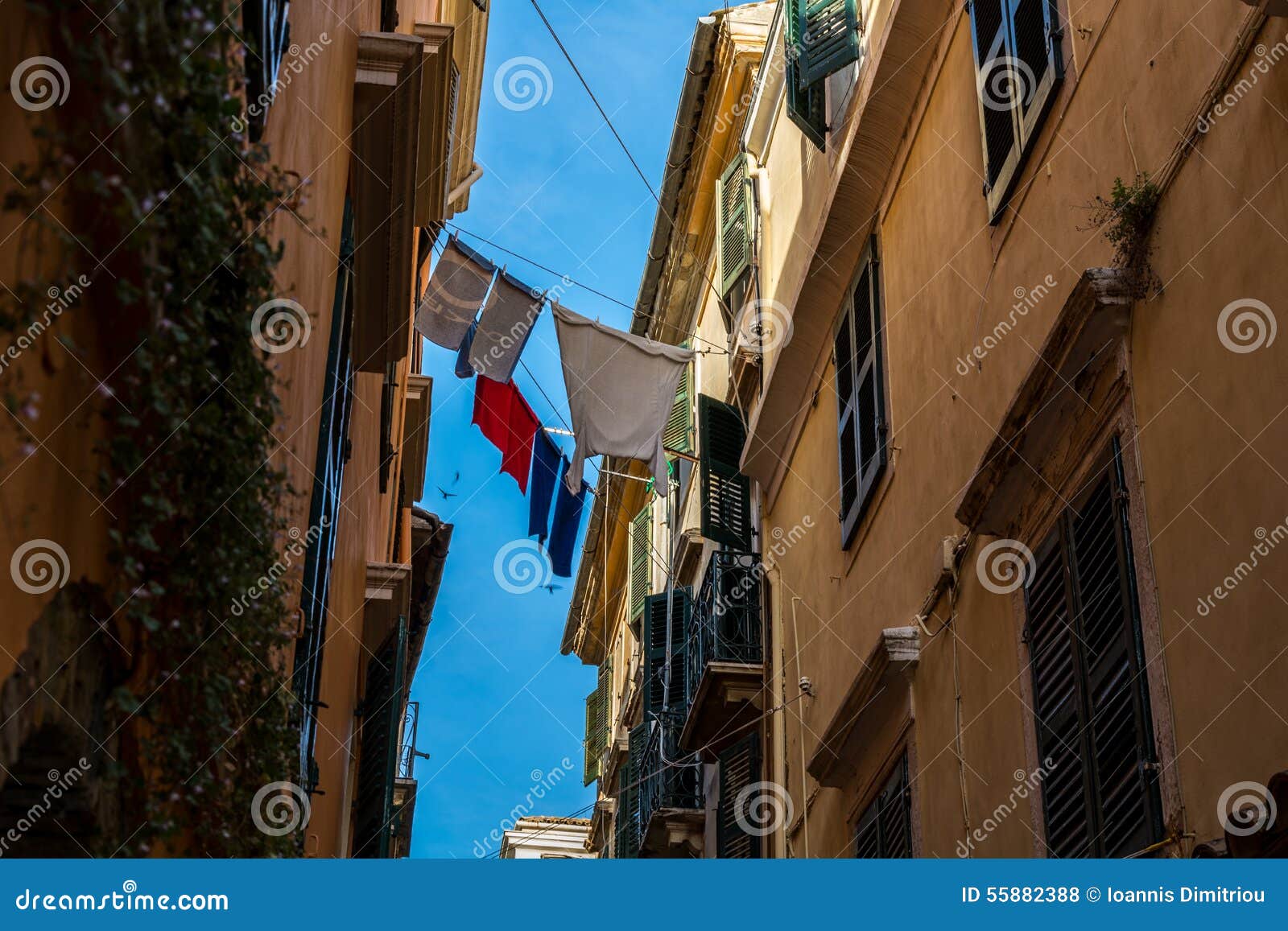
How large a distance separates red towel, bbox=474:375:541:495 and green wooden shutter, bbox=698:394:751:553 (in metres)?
2.70

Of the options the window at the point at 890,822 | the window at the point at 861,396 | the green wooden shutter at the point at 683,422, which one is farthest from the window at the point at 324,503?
the green wooden shutter at the point at 683,422

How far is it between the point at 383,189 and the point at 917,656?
415 centimetres

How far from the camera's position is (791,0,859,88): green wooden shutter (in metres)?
11.7

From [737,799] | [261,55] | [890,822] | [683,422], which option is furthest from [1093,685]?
[683,422]

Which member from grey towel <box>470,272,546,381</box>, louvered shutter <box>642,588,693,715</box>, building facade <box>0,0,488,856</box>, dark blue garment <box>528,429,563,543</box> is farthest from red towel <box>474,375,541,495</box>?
building facade <box>0,0,488,856</box>

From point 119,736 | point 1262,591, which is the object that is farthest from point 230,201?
point 1262,591

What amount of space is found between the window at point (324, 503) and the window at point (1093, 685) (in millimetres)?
3010

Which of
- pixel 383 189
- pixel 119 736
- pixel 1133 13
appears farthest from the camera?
pixel 383 189

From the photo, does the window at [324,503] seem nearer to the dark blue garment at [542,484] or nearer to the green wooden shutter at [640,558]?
the dark blue garment at [542,484]

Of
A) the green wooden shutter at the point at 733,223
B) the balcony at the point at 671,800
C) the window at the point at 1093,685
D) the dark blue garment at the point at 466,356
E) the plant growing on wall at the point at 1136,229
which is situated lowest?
the window at the point at 1093,685

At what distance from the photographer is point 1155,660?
5406 mm

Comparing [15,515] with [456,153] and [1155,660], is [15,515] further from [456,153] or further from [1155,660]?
[456,153]

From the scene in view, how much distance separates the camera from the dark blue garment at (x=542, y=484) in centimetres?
1428

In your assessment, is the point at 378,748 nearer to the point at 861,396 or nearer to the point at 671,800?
the point at 861,396
